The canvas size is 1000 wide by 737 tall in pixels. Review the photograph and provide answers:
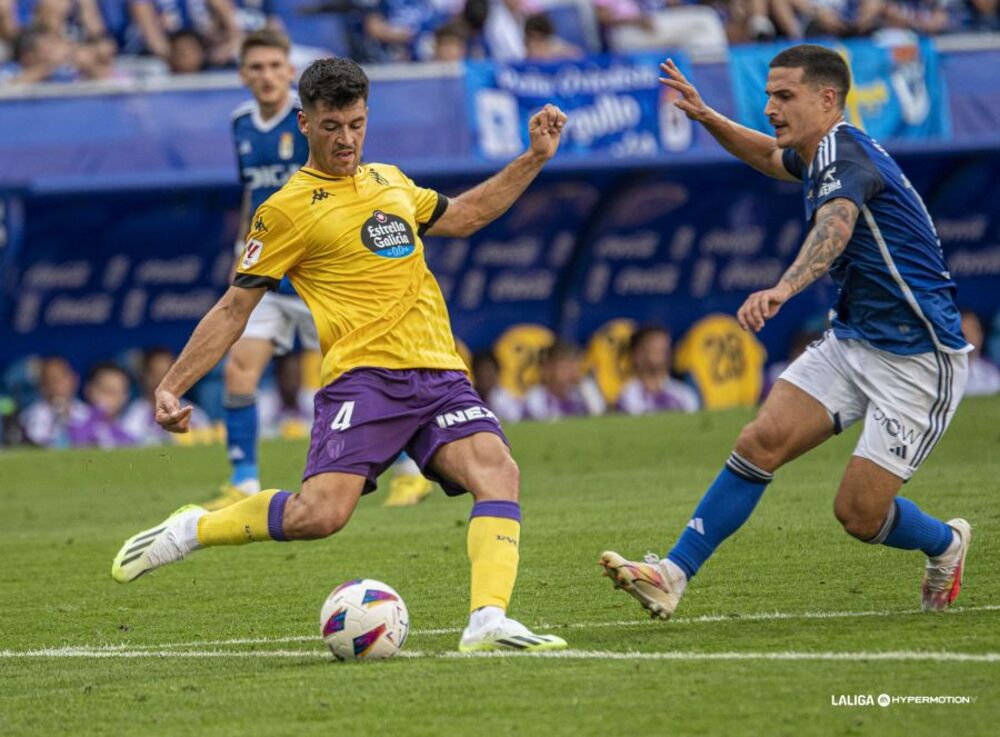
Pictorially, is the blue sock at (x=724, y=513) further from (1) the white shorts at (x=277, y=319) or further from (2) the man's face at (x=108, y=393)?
(2) the man's face at (x=108, y=393)

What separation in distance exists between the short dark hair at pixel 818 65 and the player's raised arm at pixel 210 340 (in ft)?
7.11

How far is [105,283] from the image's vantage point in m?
17.7

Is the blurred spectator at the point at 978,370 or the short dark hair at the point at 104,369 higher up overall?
the short dark hair at the point at 104,369

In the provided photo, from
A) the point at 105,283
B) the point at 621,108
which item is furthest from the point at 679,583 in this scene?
the point at 105,283

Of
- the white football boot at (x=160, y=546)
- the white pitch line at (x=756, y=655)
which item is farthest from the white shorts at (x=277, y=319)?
the white pitch line at (x=756, y=655)

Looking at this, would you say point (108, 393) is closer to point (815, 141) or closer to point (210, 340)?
point (210, 340)

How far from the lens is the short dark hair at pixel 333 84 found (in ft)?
21.1

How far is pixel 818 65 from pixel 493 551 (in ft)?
7.23

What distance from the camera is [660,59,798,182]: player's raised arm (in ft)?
24.3

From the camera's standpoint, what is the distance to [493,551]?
250 inches

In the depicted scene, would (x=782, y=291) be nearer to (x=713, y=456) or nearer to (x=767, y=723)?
(x=767, y=723)

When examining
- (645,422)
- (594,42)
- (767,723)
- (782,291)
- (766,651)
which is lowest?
(645,422)

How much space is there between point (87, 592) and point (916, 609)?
391 cm

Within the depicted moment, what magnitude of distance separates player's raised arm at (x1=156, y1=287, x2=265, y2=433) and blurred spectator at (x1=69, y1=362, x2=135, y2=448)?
10230 millimetres
